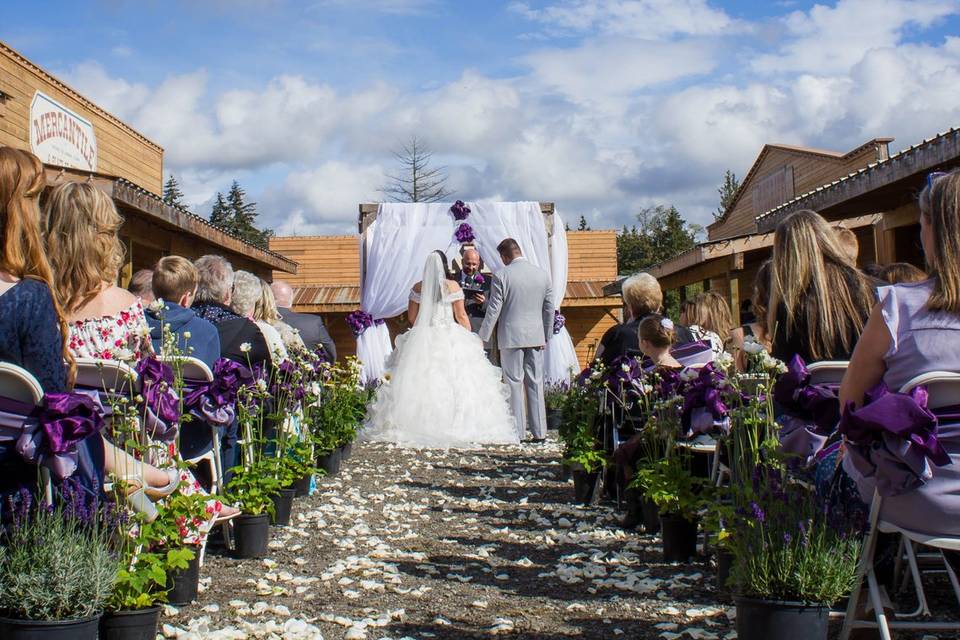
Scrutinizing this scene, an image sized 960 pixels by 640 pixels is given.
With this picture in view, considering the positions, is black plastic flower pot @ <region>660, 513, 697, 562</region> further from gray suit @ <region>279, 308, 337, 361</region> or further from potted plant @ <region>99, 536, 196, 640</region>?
gray suit @ <region>279, 308, 337, 361</region>

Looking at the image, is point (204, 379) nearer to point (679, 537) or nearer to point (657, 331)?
point (679, 537)

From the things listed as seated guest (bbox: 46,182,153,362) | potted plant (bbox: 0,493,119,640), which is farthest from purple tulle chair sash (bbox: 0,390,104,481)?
seated guest (bbox: 46,182,153,362)

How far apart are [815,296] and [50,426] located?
8.60 feet

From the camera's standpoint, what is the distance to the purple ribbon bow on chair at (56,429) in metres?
2.60

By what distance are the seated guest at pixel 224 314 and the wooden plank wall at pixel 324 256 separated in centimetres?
1984

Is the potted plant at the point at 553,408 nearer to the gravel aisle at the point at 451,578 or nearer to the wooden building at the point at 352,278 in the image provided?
the gravel aisle at the point at 451,578

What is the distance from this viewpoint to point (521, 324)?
32.6 ft

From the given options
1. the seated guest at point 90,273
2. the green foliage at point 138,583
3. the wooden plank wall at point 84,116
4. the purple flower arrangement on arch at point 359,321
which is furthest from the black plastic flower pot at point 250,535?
the purple flower arrangement on arch at point 359,321

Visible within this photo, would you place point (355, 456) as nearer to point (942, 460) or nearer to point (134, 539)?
point (134, 539)

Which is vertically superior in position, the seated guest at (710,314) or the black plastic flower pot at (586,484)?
the seated guest at (710,314)

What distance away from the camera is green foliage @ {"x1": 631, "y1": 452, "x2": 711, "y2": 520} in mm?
4246

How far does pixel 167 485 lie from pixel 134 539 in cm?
38

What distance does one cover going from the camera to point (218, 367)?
13.4ft

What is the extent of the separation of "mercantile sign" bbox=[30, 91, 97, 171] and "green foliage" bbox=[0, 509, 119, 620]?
37.4 ft
